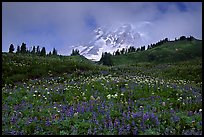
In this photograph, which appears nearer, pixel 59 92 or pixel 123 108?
pixel 123 108

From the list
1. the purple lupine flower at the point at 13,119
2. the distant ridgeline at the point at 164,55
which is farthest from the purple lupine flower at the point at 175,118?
the distant ridgeline at the point at 164,55

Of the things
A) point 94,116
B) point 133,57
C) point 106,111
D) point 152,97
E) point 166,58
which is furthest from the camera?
point 133,57

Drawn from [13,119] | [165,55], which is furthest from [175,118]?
[165,55]

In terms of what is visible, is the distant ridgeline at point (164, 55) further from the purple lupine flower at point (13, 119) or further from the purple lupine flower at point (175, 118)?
the purple lupine flower at point (175, 118)

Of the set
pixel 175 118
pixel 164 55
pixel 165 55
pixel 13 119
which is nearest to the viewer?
pixel 175 118

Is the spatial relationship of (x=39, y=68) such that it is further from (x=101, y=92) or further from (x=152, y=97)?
(x=152, y=97)

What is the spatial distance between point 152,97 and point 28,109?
5432 millimetres

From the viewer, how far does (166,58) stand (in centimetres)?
15400

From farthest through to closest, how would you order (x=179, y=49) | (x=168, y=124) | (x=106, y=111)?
(x=179, y=49) → (x=106, y=111) → (x=168, y=124)

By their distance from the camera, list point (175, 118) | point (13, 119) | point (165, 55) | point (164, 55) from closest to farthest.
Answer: point (175, 118), point (13, 119), point (164, 55), point (165, 55)

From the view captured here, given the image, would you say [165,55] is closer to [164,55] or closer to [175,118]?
[164,55]

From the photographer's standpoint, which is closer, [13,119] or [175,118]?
[175,118]

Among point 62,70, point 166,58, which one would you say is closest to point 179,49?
point 166,58

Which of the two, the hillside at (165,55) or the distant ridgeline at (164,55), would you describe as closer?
the distant ridgeline at (164,55)
